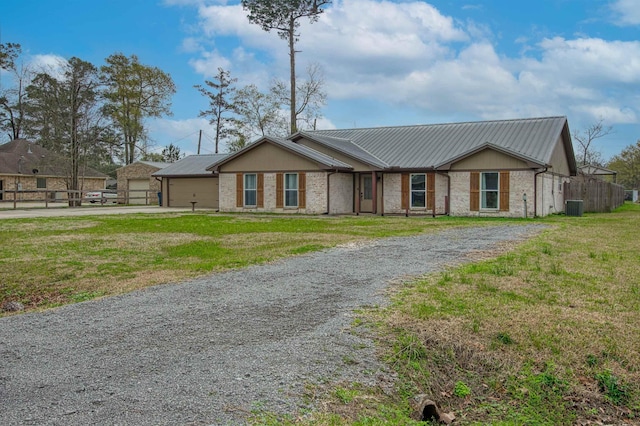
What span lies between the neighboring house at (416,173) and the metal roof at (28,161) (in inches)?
798

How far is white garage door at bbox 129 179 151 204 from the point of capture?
38812 millimetres

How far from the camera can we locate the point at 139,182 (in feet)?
132

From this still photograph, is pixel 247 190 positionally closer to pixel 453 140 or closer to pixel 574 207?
pixel 453 140

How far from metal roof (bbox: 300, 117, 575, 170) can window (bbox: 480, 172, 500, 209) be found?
4.17 feet

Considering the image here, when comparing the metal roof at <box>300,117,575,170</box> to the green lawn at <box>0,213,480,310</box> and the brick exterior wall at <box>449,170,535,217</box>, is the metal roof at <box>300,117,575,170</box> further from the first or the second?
the green lawn at <box>0,213,480,310</box>

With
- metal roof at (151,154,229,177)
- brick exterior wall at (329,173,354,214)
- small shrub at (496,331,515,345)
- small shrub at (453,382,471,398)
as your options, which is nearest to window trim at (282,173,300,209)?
brick exterior wall at (329,173,354,214)

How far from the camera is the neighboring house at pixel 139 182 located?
127ft

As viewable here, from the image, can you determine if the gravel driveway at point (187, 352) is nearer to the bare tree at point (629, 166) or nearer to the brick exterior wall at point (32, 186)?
the brick exterior wall at point (32, 186)

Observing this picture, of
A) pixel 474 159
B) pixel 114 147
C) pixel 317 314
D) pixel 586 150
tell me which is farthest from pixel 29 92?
pixel 586 150

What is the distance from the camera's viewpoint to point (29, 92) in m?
48.8

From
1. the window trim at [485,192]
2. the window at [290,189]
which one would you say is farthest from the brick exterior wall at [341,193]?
the window trim at [485,192]

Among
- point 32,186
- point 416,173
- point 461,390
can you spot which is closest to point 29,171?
point 32,186

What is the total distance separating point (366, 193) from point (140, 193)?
20.8 m

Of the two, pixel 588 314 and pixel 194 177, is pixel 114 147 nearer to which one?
pixel 194 177
